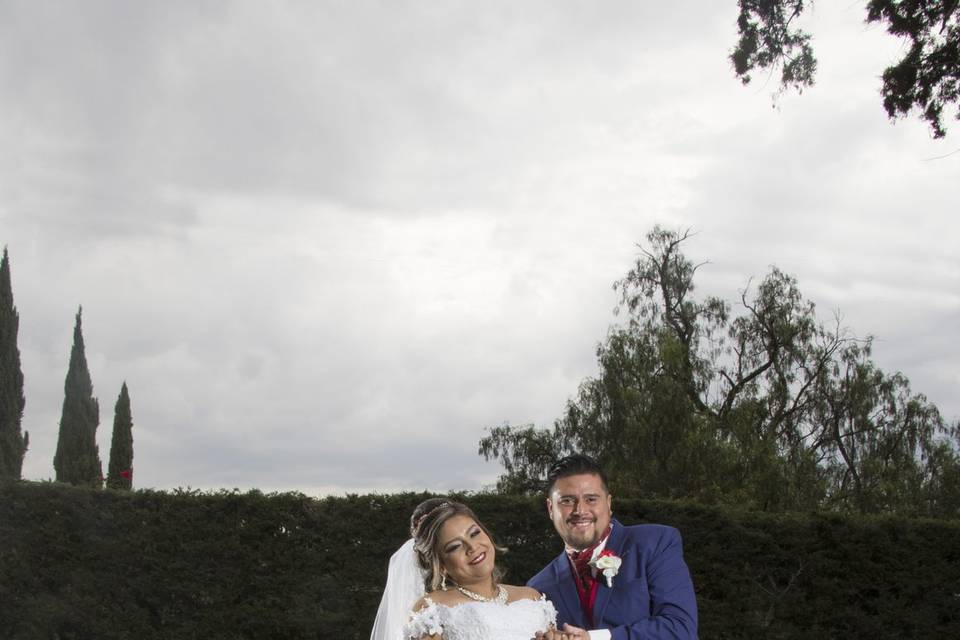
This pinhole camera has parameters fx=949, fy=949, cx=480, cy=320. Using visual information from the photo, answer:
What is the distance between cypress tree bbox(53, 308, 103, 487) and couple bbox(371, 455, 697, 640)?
3023 cm

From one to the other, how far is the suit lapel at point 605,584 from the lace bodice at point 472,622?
325 millimetres

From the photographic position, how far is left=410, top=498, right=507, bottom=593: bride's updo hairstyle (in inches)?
152

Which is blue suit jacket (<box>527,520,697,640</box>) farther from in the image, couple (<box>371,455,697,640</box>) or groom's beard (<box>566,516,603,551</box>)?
groom's beard (<box>566,516,603,551</box>)

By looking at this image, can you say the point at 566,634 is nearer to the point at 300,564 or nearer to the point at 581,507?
the point at 581,507

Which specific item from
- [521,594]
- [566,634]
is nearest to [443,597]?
[521,594]

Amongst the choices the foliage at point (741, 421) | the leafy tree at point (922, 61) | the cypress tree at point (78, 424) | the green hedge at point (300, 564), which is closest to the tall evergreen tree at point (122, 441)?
the cypress tree at point (78, 424)

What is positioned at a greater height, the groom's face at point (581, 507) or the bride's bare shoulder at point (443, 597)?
the groom's face at point (581, 507)

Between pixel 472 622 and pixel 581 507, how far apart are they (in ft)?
2.20

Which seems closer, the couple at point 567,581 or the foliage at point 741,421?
the couple at point 567,581

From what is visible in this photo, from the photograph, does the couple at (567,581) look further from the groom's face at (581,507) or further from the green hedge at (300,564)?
the green hedge at (300,564)

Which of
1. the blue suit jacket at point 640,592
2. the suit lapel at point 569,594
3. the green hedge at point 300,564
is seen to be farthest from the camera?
the green hedge at point 300,564

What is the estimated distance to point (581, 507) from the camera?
402 cm

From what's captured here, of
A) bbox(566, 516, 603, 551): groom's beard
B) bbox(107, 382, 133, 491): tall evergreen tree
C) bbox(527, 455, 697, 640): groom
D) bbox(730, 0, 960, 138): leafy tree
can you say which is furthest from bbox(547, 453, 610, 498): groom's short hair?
bbox(107, 382, 133, 491): tall evergreen tree

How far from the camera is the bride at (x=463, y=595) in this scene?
3.71 meters
